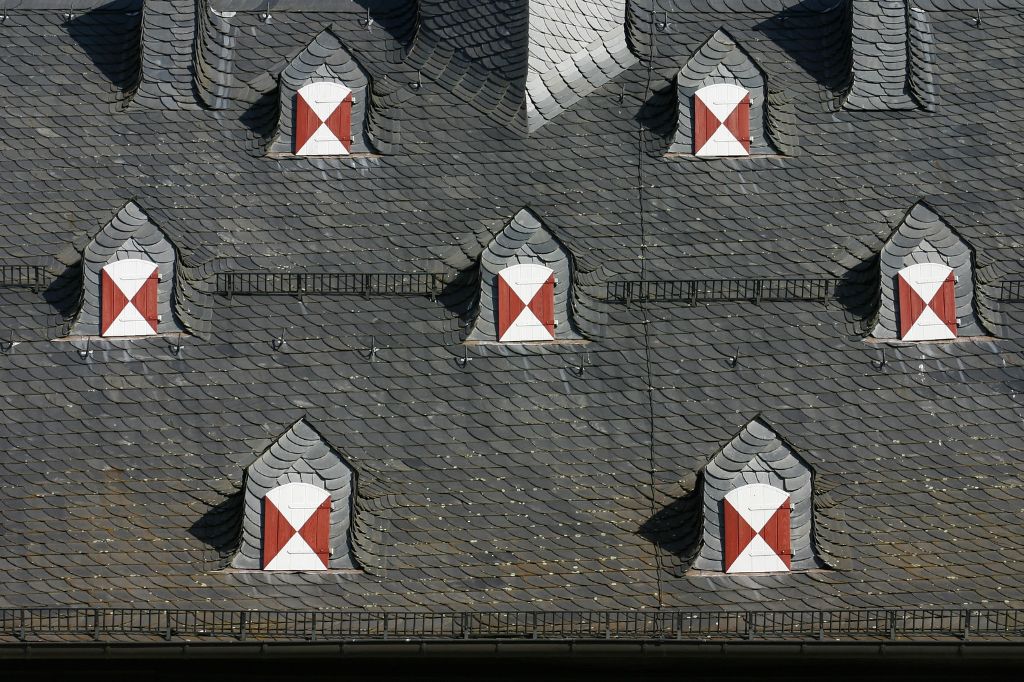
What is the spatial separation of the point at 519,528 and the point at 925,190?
35.6 feet

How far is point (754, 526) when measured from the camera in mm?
44688

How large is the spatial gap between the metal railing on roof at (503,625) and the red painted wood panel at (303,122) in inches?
405

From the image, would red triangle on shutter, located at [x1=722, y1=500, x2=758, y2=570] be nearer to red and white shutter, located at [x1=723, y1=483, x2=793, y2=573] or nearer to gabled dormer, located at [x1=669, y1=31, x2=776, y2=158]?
red and white shutter, located at [x1=723, y1=483, x2=793, y2=573]

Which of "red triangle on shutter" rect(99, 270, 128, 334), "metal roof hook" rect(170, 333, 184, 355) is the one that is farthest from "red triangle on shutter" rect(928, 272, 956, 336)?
"red triangle on shutter" rect(99, 270, 128, 334)

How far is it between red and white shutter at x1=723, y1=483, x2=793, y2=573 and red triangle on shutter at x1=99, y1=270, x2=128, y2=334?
11843mm

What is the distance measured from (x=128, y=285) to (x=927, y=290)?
48.4 ft


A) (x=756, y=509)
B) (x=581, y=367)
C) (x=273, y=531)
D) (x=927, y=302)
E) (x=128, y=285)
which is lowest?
(x=273, y=531)

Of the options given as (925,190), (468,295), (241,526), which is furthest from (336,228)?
(925,190)

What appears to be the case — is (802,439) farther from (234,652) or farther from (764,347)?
(234,652)

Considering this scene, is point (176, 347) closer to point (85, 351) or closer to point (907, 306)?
point (85, 351)

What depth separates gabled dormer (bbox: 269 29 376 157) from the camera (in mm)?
49812

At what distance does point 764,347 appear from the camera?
47.3 metres

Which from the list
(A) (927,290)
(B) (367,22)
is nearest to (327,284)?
(B) (367,22)

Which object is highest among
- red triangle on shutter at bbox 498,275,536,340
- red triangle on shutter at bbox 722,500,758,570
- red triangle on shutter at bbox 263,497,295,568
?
red triangle on shutter at bbox 498,275,536,340
